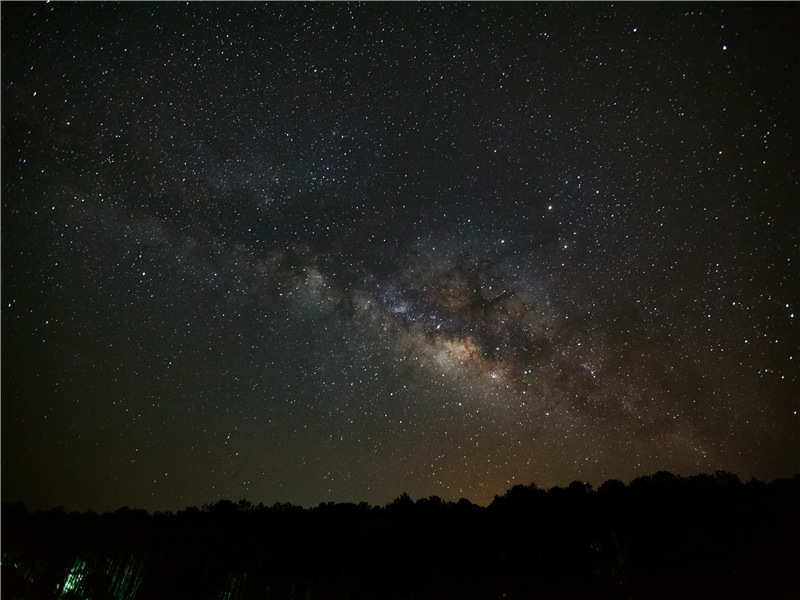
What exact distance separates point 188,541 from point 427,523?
8.93 m

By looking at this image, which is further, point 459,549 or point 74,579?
point 74,579

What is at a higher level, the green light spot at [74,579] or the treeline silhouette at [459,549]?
the treeline silhouette at [459,549]

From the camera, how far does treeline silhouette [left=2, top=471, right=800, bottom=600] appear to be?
44.0 ft

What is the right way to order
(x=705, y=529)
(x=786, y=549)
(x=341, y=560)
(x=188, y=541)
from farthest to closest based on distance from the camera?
(x=188, y=541) → (x=341, y=560) → (x=705, y=529) → (x=786, y=549)

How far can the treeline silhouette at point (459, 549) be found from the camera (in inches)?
528

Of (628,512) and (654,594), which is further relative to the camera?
(628,512)

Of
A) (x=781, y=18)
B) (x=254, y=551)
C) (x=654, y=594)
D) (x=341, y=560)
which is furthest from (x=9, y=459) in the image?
(x=781, y=18)

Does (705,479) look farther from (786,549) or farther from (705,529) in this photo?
(786,549)

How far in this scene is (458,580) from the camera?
1474cm

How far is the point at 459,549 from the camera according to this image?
50.5ft

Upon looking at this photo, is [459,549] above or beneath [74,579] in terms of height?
above

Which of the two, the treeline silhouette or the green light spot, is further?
the green light spot

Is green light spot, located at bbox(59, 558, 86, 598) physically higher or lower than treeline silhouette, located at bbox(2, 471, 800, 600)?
lower

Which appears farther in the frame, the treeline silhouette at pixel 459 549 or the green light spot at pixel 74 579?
the green light spot at pixel 74 579
